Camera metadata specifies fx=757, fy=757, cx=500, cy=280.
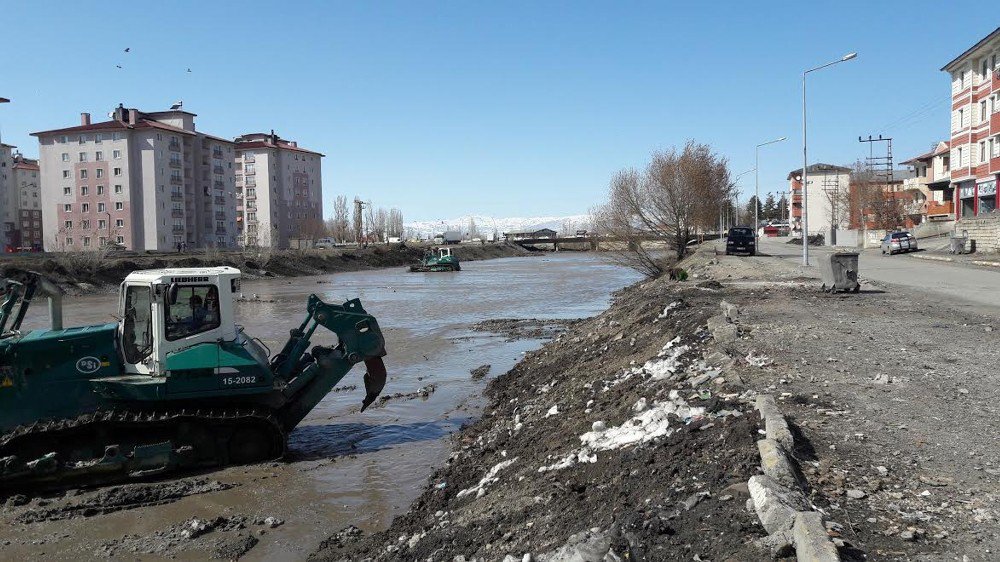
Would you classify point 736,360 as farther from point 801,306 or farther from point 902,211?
point 902,211

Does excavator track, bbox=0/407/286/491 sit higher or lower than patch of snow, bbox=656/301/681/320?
lower

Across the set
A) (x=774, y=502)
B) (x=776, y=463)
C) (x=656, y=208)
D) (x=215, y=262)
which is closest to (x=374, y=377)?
(x=776, y=463)

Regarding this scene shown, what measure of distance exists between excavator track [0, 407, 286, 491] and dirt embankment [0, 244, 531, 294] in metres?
19.6

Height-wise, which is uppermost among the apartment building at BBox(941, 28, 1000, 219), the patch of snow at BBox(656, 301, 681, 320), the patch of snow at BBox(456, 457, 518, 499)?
the apartment building at BBox(941, 28, 1000, 219)

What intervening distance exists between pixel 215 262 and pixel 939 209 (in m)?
63.1

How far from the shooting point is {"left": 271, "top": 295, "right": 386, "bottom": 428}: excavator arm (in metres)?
11.5

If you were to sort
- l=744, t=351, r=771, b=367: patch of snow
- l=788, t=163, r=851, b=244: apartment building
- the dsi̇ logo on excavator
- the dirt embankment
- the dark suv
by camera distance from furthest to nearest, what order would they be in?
1. l=788, t=163, r=851, b=244: apartment building
2. the dirt embankment
3. the dark suv
4. the dsi̇ logo on excavator
5. l=744, t=351, r=771, b=367: patch of snow

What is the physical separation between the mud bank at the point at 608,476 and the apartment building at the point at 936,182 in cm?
5500

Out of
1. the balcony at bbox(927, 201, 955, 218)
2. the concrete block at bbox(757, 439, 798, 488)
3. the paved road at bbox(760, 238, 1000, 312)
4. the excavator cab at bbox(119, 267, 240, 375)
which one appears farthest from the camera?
the balcony at bbox(927, 201, 955, 218)

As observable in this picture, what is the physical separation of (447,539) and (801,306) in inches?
479

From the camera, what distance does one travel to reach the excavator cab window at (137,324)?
10.5 meters

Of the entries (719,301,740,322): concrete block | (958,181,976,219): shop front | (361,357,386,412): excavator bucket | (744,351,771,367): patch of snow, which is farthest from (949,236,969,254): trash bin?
(361,357,386,412): excavator bucket

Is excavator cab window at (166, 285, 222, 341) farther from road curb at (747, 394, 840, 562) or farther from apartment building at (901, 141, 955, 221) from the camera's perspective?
apartment building at (901, 141, 955, 221)

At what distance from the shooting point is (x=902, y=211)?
68000 millimetres
